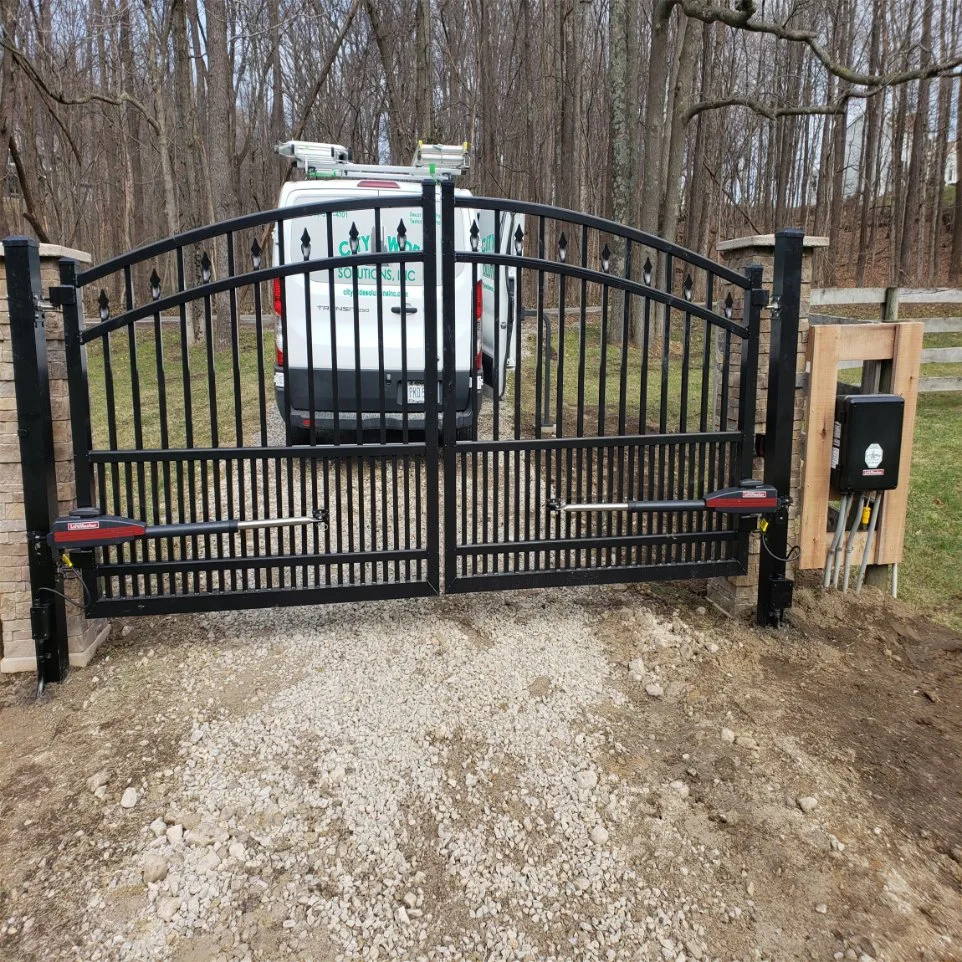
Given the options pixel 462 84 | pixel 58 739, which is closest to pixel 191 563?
pixel 58 739

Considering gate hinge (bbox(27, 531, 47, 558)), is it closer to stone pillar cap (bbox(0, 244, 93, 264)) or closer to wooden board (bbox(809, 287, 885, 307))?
stone pillar cap (bbox(0, 244, 93, 264))

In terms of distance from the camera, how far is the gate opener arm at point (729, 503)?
13.6 ft

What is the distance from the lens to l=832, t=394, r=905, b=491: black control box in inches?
174

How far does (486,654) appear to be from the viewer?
404cm

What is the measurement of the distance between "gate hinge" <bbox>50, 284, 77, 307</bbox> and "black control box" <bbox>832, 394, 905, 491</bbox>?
3.96m

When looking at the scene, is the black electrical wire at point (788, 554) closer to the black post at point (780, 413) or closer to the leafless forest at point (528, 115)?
the black post at point (780, 413)

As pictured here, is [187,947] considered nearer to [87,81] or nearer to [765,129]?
[87,81]

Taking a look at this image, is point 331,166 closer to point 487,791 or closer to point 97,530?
point 97,530

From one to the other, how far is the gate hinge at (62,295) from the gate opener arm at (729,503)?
7.91 feet

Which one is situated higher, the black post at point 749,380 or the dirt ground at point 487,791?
the black post at point 749,380

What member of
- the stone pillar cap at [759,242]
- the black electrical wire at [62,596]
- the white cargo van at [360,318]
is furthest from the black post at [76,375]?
the stone pillar cap at [759,242]

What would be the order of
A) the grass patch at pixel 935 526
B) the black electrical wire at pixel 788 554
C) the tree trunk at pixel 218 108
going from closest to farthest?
the black electrical wire at pixel 788 554, the grass patch at pixel 935 526, the tree trunk at pixel 218 108

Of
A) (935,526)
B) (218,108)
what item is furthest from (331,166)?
(218,108)

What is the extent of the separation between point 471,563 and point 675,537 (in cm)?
110
